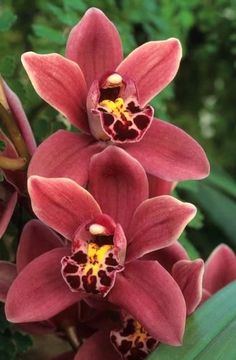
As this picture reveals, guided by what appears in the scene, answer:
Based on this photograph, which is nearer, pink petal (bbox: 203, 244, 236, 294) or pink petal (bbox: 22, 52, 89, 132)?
pink petal (bbox: 22, 52, 89, 132)

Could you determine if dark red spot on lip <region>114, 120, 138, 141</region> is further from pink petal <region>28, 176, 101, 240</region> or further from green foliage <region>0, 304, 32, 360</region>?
green foliage <region>0, 304, 32, 360</region>

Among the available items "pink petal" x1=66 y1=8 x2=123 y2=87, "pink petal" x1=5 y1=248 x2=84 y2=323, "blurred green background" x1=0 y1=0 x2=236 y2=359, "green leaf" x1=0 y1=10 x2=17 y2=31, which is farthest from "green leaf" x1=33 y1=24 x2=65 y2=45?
"pink petal" x1=5 y1=248 x2=84 y2=323

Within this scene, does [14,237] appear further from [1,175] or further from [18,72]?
[18,72]

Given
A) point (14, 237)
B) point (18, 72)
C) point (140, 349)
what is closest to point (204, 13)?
point (18, 72)

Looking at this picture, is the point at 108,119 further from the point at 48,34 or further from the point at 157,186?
the point at 48,34

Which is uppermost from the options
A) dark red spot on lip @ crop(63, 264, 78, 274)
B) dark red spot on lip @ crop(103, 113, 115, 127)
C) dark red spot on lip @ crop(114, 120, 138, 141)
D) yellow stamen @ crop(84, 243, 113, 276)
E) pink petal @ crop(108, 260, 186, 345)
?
dark red spot on lip @ crop(103, 113, 115, 127)

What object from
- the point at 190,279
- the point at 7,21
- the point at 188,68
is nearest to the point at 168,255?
the point at 190,279
